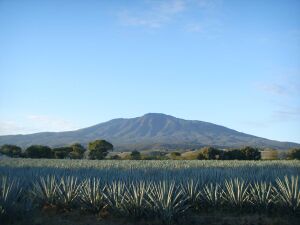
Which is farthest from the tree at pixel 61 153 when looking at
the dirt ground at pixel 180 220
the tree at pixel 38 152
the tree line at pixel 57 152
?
the dirt ground at pixel 180 220

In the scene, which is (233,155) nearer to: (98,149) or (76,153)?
(98,149)

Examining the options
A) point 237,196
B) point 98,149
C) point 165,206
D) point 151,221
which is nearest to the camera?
point 165,206

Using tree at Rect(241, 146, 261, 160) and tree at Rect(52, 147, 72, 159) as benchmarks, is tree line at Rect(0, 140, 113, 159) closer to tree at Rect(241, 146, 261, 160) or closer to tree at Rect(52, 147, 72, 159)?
tree at Rect(52, 147, 72, 159)

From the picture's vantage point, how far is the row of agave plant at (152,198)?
1041 centimetres

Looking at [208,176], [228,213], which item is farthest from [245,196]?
[208,176]

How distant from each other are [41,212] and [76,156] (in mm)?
53786

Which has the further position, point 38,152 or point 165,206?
point 38,152

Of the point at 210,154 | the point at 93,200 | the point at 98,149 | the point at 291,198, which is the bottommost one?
the point at 93,200

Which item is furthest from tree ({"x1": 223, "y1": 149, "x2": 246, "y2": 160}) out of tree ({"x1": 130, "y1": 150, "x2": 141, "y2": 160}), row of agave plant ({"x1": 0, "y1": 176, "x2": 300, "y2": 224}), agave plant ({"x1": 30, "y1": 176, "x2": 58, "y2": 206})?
agave plant ({"x1": 30, "y1": 176, "x2": 58, "y2": 206})

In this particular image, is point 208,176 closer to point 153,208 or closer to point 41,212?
point 153,208

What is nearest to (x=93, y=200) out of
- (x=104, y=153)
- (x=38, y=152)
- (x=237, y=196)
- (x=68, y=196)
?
(x=68, y=196)

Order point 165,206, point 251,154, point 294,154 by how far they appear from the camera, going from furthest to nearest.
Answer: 1. point 294,154
2. point 251,154
3. point 165,206

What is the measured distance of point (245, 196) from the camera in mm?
12172

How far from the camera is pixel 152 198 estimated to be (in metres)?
10.4
